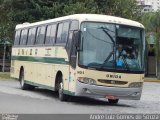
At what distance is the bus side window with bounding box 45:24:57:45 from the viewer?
73.0 ft

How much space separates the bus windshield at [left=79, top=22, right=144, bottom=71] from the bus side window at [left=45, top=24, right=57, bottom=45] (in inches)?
132

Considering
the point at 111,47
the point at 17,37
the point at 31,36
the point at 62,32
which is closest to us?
the point at 111,47

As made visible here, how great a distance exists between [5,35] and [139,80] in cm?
2463

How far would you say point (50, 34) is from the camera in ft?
74.7

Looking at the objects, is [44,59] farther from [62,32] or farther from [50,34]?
[62,32]

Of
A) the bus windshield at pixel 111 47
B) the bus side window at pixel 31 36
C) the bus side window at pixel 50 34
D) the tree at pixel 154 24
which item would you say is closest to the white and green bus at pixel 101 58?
the bus windshield at pixel 111 47

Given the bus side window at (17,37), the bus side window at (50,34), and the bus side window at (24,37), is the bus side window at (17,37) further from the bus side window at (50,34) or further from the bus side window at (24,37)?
the bus side window at (50,34)

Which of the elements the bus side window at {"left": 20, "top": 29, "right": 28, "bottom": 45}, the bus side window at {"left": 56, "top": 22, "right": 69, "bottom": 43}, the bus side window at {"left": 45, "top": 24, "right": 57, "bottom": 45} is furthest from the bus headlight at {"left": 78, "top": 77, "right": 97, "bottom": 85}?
the bus side window at {"left": 20, "top": 29, "right": 28, "bottom": 45}

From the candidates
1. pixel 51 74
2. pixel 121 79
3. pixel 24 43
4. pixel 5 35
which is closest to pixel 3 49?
pixel 5 35

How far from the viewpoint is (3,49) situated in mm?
56969

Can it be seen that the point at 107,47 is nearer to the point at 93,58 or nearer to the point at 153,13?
the point at 93,58

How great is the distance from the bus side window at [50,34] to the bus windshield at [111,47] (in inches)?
132

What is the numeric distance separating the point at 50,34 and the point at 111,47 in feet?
→ 14.7

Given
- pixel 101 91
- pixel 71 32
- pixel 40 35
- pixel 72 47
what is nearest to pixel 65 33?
pixel 71 32
